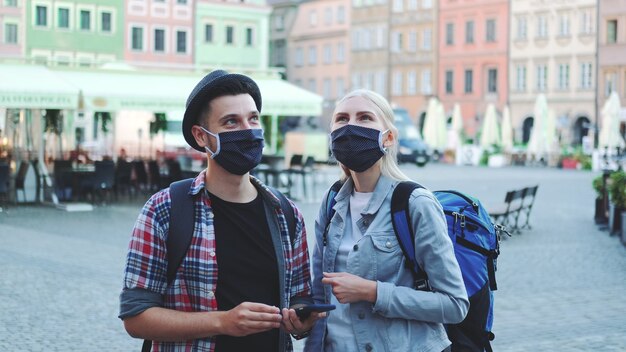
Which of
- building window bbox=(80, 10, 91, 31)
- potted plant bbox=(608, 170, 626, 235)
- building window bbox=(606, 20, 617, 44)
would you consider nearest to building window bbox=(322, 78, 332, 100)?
building window bbox=(80, 10, 91, 31)

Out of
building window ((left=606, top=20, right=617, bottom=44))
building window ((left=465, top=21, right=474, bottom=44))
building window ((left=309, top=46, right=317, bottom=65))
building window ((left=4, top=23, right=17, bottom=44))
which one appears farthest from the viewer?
building window ((left=309, top=46, right=317, bottom=65))

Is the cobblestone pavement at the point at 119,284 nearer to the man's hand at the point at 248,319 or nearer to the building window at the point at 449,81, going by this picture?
the man's hand at the point at 248,319

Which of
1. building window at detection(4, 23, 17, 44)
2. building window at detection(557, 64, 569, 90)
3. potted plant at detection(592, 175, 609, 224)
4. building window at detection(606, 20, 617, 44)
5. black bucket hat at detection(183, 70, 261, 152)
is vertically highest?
building window at detection(606, 20, 617, 44)

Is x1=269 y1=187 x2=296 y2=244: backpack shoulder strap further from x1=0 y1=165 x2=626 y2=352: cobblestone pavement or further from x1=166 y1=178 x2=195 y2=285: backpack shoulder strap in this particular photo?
x1=0 y1=165 x2=626 y2=352: cobblestone pavement

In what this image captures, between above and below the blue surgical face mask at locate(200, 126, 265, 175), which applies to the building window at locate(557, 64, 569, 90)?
above

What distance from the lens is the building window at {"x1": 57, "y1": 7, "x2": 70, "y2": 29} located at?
58406 millimetres

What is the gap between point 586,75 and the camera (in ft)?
198

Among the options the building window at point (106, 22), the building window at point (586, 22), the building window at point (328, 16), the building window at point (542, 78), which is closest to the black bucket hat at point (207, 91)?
the building window at point (106, 22)

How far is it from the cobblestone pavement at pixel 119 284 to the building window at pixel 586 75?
42.0 m

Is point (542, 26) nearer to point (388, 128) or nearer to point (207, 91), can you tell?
point (388, 128)

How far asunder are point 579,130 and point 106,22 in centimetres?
2690

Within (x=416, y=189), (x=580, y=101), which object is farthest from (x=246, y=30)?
(x=416, y=189)

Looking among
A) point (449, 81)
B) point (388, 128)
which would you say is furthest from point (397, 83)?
point (388, 128)

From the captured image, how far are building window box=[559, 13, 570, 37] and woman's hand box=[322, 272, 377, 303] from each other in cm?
6108
